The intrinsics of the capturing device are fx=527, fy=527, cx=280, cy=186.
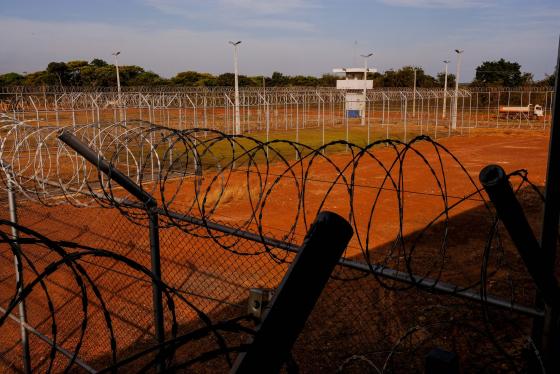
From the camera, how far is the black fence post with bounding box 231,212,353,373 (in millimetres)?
1045

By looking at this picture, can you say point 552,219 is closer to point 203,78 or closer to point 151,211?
point 151,211

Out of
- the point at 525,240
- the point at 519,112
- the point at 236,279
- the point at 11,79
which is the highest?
the point at 11,79

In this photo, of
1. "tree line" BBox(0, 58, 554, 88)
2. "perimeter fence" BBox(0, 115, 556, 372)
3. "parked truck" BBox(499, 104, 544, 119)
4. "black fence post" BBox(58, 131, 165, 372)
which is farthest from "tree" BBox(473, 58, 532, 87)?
"black fence post" BBox(58, 131, 165, 372)

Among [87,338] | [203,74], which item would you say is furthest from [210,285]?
[203,74]

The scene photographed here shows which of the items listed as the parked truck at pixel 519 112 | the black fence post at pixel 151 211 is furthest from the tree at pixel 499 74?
the black fence post at pixel 151 211

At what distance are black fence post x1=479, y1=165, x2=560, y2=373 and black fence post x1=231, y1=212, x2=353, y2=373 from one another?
653mm

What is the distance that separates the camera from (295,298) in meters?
1.08

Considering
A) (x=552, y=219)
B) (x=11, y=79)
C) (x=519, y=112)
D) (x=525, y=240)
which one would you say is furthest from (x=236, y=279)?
(x=11, y=79)

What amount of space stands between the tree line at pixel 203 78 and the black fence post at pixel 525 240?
50548 mm

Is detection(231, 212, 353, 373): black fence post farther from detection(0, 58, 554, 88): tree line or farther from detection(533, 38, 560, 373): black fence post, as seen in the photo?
detection(0, 58, 554, 88): tree line

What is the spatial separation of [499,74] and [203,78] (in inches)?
1304

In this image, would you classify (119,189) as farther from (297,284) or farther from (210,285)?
(297,284)

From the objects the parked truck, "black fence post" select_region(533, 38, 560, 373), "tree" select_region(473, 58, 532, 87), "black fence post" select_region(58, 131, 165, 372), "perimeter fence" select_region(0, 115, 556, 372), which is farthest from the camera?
"tree" select_region(473, 58, 532, 87)

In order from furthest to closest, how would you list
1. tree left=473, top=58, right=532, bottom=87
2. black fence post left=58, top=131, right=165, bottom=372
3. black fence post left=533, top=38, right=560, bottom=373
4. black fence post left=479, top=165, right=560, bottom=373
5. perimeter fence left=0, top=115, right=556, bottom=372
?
tree left=473, top=58, right=532, bottom=87, black fence post left=58, top=131, right=165, bottom=372, perimeter fence left=0, top=115, right=556, bottom=372, black fence post left=533, top=38, right=560, bottom=373, black fence post left=479, top=165, right=560, bottom=373
